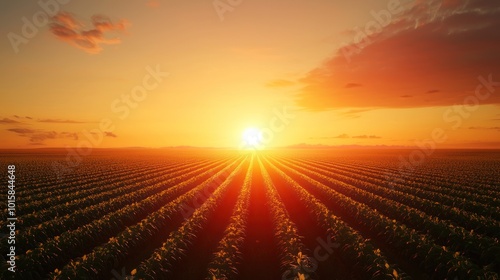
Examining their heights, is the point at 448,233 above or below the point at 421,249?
above

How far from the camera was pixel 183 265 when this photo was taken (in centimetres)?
1125

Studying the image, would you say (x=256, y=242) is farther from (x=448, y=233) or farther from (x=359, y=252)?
(x=448, y=233)

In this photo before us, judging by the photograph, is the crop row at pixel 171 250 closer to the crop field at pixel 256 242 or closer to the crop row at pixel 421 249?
the crop field at pixel 256 242

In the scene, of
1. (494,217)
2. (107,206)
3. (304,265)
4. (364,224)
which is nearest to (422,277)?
(304,265)

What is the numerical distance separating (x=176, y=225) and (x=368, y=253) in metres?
10.3

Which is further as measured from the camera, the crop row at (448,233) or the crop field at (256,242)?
the crop row at (448,233)

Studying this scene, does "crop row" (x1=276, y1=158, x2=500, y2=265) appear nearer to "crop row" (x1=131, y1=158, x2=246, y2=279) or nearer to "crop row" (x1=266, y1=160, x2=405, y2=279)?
"crop row" (x1=266, y1=160, x2=405, y2=279)

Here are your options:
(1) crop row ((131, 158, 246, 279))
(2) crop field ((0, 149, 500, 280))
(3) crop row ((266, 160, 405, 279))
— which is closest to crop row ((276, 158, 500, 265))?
(2) crop field ((0, 149, 500, 280))

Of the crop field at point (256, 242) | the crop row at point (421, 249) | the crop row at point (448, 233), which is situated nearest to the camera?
the crop row at point (421, 249)

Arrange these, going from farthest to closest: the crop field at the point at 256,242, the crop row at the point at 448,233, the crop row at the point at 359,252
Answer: the crop row at the point at 448,233 < the crop field at the point at 256,242 < the crop row at the point at 359,252

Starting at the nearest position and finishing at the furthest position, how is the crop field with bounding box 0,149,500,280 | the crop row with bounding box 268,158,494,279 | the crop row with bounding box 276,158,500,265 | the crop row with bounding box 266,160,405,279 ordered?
1. the crop row with bounding box 268,158,494,279
2. the crop row with bounding box 266,160,405,279
3. the crop field with bounding box 0,149,500,280
4. the crop row with bounding box 276,158,500,265

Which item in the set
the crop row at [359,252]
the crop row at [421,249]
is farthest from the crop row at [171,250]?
the crop row at [421,249]

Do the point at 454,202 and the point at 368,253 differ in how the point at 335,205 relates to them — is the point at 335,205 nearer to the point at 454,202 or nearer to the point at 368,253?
the point at 454,202

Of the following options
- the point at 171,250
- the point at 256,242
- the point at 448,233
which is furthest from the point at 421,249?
the point at 171,250
